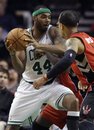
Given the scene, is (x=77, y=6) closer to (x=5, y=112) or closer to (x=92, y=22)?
(x=92, y=22)

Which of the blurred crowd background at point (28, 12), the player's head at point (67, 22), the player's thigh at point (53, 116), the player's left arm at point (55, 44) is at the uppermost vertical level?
the player's head at point (67, 22)

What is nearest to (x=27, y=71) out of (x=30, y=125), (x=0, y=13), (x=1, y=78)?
(x=30, y=125)

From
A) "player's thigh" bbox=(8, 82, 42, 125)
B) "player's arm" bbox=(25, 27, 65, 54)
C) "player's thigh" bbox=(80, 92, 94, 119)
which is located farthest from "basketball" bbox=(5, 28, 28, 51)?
"player's thigh" bbox=(80, 92, 94, 119)

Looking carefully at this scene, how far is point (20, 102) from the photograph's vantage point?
9289 mm

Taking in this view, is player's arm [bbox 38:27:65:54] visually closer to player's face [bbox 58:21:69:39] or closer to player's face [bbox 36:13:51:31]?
player's face [bbox 36:13:51:31]

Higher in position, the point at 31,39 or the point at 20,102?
the point at 31,39

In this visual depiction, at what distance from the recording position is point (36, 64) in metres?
9.22

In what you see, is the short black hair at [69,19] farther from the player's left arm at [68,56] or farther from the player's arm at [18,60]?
the player's arm at [18,60]

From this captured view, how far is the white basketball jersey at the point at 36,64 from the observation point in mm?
9156

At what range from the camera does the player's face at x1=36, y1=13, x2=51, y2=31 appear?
9.18 meters

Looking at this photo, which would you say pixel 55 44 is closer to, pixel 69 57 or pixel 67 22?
pixel 67 22

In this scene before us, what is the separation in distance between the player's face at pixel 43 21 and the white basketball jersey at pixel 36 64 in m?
0.12

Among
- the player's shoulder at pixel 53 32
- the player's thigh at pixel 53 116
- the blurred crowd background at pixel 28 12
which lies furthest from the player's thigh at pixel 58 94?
the blurred crowd background at pixel 28 12

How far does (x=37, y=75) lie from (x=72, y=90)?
508mm
